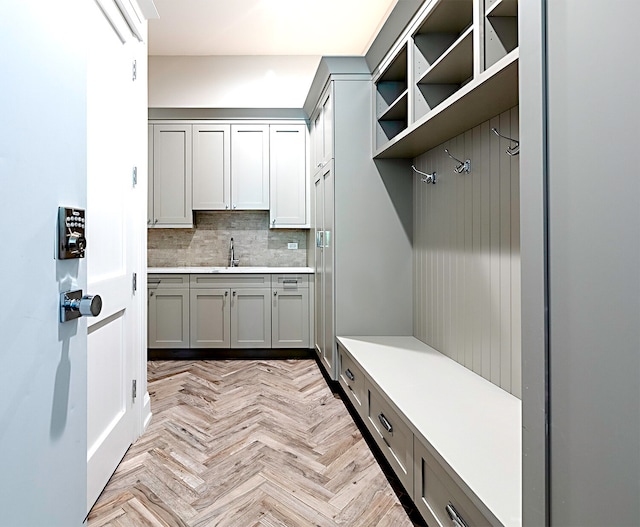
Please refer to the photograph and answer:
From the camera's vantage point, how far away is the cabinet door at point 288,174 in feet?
15.4

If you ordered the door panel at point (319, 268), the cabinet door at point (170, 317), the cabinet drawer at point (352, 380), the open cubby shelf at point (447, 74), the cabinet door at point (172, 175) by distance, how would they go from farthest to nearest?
the cabinet door at point (172, 175) → the cabinet door at point (170, 317) → the door panel at point (319, 268) → the cabinet drawer at point (352, 380) → the open cubby shelf at point (447, 74)

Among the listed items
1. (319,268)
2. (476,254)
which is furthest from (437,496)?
(319,268)

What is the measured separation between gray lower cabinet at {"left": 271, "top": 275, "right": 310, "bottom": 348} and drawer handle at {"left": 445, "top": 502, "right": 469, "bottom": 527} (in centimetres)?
310

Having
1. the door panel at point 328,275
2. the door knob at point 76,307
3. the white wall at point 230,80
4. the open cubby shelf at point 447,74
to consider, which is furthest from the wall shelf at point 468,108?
the white wall at point 230,80

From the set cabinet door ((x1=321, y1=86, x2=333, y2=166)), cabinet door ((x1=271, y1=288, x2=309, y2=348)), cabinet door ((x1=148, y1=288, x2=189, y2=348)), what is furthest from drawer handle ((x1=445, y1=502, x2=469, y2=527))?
cabinet door ((x1=148, y1=288, x2=189, y2=348))

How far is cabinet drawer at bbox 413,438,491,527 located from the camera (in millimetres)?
1310

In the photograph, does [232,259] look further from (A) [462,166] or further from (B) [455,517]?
(B) [455,517]

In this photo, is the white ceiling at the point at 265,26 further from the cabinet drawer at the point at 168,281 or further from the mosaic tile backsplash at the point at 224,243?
the cabinet drawer at the point at 168,281

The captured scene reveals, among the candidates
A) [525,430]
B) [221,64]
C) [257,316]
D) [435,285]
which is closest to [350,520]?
[525,430]

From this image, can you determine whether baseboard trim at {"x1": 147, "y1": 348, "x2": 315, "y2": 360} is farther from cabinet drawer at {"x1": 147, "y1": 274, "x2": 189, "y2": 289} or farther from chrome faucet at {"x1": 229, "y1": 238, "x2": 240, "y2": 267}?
chrome faucet at {"x1": 229, "y1": 238, "x2": 240, "y2": 267}

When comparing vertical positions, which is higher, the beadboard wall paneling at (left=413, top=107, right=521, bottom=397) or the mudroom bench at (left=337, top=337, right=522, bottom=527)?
the beadboard wall paneling at (left=413, top=107, right=521, bottom=397)

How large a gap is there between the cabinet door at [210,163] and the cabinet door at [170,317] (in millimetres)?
918

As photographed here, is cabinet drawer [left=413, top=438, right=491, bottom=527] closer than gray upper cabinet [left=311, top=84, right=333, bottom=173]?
Yes

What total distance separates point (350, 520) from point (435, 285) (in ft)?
4.93
